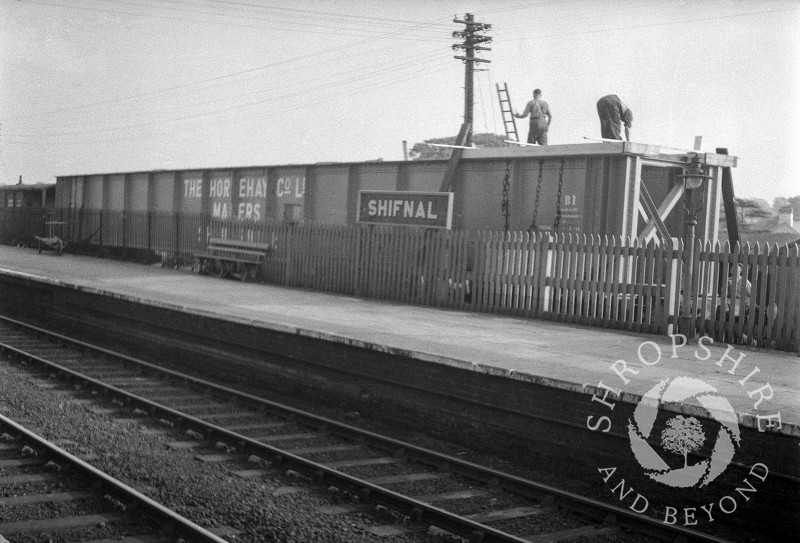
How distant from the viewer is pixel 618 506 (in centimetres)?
747

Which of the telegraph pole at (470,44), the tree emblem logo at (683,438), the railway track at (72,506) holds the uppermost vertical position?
the telegraph pole at (470,44)

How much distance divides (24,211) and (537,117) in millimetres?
26624

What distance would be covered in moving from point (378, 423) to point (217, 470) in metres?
2.84

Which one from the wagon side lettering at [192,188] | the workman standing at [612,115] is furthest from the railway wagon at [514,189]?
the workman standing at [612,115]

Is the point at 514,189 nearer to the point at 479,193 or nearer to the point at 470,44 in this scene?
the point at 479,193

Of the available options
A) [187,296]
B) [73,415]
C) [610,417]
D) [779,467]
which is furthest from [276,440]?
[187,296]

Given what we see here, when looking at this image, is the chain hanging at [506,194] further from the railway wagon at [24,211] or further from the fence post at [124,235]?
the railway wagon at [24,211]

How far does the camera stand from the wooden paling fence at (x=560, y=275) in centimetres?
1173

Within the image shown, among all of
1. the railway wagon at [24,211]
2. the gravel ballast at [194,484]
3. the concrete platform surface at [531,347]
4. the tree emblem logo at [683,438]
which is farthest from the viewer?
the railway wagon at [24,211]

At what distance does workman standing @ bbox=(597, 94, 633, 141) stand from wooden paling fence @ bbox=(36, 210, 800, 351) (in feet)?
8.06

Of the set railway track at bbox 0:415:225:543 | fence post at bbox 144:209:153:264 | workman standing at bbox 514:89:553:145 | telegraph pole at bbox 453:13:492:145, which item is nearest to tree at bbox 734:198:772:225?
telegraph pole at bbox 453:13:492:145

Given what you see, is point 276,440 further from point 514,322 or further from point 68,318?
point 68,318

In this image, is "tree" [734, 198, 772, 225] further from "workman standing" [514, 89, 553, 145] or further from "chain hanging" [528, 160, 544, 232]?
"chain hanging" [528, 160, 544, 232]

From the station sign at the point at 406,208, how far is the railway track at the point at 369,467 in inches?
238
